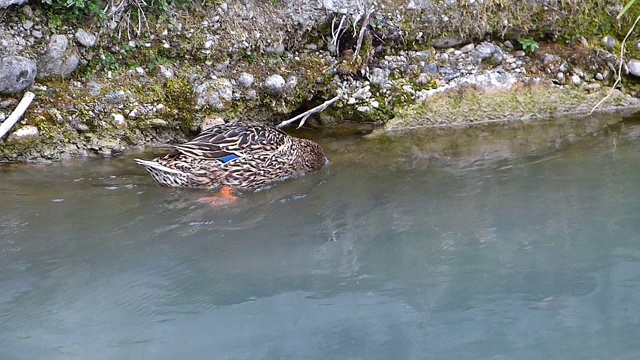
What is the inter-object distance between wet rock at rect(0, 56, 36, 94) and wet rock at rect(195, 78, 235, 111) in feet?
4.66

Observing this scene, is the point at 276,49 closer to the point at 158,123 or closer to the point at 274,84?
the point at 274,84

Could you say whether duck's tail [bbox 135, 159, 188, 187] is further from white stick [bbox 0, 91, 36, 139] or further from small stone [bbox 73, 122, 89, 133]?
white stick [bbox 0, 91, 36, 139]

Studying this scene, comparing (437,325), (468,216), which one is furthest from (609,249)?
(437,325)

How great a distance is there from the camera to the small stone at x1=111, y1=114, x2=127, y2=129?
648cm

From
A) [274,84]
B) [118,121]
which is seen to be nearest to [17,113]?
[118,121]

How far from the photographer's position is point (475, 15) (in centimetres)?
752

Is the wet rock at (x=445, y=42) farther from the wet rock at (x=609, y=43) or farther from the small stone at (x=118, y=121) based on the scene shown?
the small stone at (x=118, y=121)

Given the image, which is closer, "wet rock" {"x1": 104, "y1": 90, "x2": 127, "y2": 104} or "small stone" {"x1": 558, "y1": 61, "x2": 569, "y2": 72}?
"wet rock" {"x1": 104, "y1": 90, "x2": 127, "y2": 104}

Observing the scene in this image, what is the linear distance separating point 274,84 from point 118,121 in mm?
1450

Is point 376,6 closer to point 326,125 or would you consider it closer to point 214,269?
point 326,125

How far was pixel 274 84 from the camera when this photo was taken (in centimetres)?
690

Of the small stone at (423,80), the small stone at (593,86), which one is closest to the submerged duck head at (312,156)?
the small stone at (423,80)

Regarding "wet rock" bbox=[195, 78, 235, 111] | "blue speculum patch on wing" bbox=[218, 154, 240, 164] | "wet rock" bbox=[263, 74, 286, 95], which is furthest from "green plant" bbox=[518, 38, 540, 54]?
"blue speculum patch on wing" bbox=[218, 154, 240, 164]

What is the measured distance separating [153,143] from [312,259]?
9.19 ft
